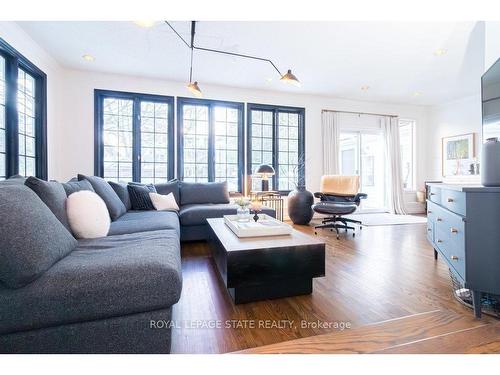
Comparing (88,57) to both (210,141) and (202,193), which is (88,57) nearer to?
(210,141)

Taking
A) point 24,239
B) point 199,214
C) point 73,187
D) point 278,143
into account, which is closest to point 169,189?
point 199,214

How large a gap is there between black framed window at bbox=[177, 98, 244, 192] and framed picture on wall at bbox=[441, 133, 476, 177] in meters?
4.96

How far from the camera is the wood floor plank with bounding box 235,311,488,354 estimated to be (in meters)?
0.79

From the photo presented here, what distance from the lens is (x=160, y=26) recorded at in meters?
2.83

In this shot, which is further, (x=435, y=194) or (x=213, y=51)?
(x=213, y=51)

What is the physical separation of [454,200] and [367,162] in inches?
194

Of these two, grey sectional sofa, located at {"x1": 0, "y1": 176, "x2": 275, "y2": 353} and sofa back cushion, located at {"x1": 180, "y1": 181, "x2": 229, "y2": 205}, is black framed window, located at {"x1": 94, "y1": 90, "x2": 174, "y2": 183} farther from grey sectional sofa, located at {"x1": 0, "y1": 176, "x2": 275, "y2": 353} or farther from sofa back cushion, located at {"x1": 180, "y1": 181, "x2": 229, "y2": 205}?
grey sectional sofa, located at {"x1": 0, "y1": 176, "x2": 275, "y2": 353}

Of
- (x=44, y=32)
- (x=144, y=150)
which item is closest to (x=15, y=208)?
(x=44, y=32)

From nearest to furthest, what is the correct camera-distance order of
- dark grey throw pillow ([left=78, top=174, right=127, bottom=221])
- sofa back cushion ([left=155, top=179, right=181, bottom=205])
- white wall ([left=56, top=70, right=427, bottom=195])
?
dark grey throw pillow ([left=78, top=174, right=127, bottom=221]), sofa back cushion ([left=155, top=179, right=181, bottom=205]), white wall ([left=56, top=70, right=427, bottom=195])

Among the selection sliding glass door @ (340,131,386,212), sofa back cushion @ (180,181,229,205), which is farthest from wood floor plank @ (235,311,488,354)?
sliding glass door @ (340,131,386,212)

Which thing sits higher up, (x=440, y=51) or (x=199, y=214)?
(x=440, y=51)

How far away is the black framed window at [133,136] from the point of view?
4344 millimetres

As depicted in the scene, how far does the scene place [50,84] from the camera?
3709mm
